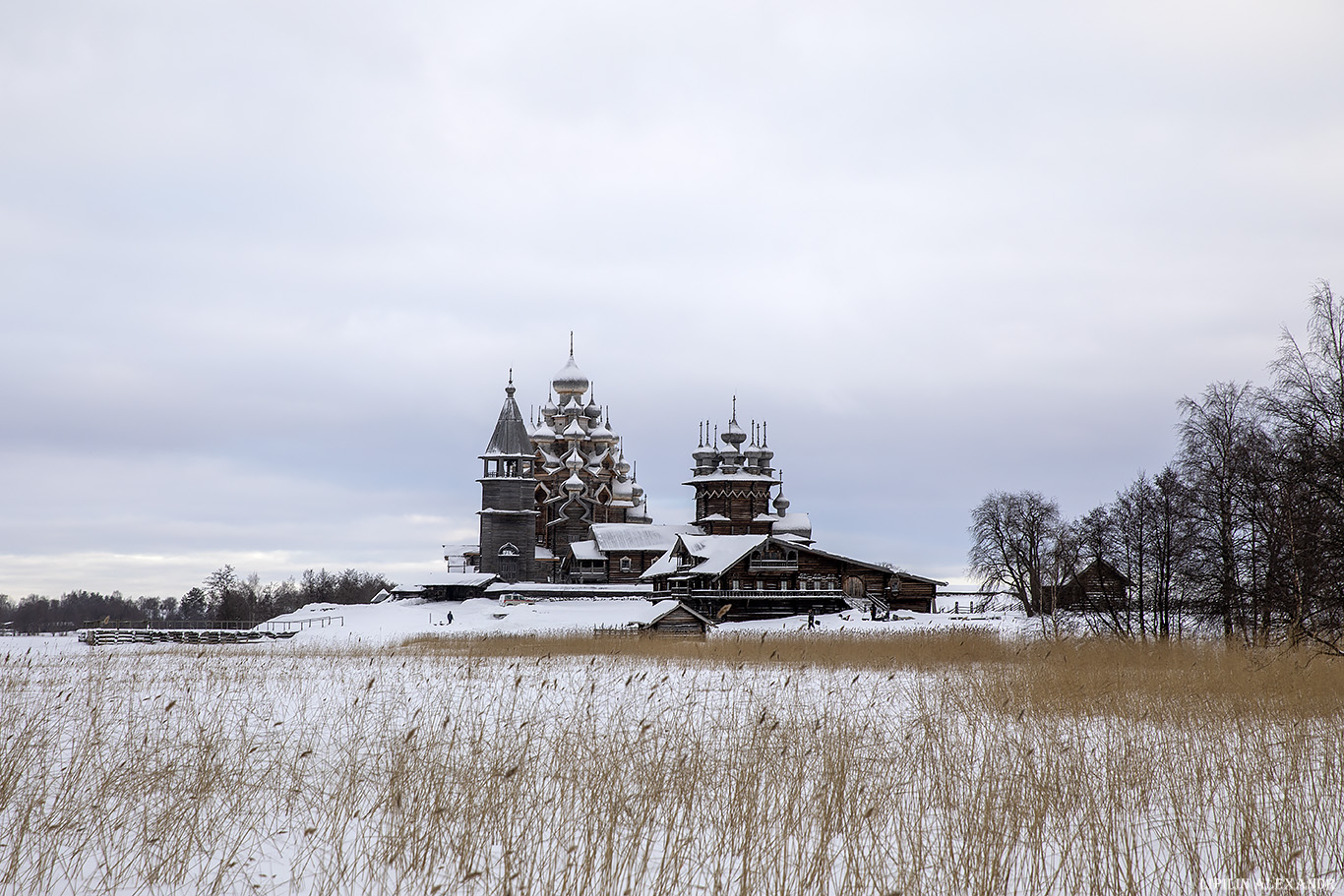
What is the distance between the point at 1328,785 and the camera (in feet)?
24.8

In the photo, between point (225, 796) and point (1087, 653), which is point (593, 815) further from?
point (1087, 653)

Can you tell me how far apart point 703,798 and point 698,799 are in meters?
0.35

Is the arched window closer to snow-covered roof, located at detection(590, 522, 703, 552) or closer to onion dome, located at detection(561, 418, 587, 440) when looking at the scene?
snow-covered roof, located at detection(590, 522, 703, 552)

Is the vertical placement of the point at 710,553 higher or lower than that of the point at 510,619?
higher

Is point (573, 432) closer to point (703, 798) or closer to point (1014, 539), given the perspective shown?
point (1014, 539)

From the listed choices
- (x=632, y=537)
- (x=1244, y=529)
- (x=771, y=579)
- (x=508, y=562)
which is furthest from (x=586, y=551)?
(x=1244, y=529)

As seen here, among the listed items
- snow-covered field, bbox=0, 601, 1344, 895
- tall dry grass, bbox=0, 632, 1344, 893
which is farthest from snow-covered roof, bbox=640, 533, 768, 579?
tall dry grass, bbox=0, 632, 1344, 893

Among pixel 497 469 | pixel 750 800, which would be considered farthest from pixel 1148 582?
pixel 497 469

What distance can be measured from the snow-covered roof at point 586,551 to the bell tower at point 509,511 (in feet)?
9.58

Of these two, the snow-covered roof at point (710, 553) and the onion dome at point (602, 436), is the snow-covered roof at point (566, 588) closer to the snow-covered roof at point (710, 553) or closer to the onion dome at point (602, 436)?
the snow-covered roof at point (710, 553)

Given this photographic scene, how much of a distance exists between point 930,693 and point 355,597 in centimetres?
8783

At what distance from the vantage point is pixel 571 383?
85.4 m

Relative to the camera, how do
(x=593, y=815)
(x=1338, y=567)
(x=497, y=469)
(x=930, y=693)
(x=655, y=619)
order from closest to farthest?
1. (x=593, y=815)
2. (x=930, y=693)
3. (x=1338, y=567)
4. (x=655, y=619)
5. (x=497, y=469)

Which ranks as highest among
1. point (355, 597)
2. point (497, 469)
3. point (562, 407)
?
point (562, 407)
